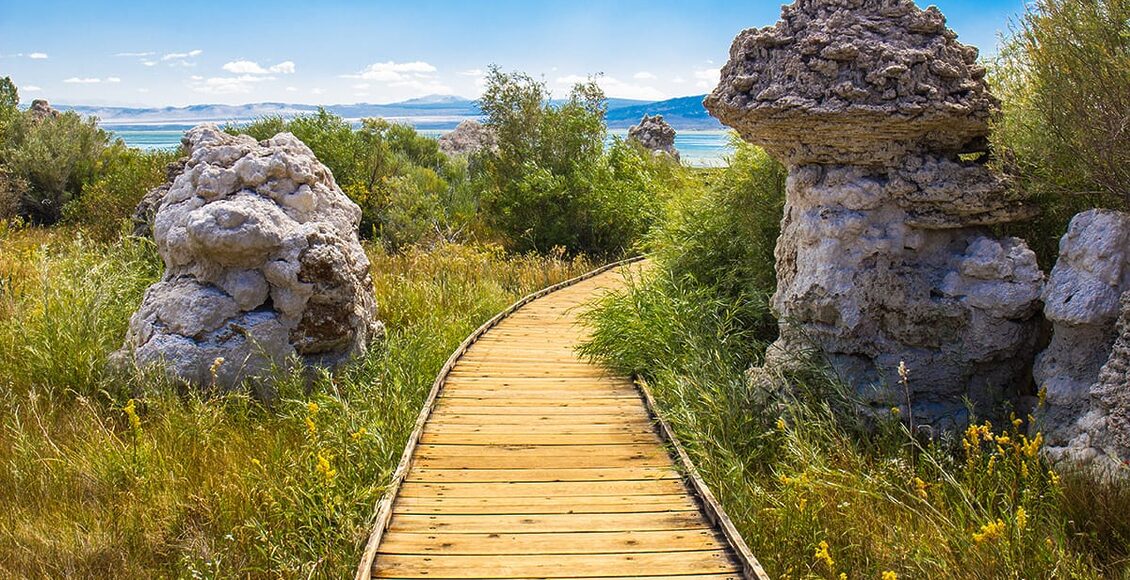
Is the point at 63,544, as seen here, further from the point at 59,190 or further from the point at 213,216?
the point at 59,190

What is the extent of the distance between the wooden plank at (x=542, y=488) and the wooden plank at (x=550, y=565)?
0.78m

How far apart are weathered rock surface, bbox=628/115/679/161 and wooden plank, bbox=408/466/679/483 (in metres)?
23.3

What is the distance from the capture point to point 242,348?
23.9 feet

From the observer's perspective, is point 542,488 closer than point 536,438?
Yes

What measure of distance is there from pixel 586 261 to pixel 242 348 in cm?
802

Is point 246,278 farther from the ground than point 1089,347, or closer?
closer

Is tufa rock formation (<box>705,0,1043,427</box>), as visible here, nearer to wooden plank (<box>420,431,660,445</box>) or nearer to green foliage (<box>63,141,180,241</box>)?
wooden plank (<box>420,431,660,445</box>)

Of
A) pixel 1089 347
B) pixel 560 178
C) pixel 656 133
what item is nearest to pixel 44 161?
pixel 560 178

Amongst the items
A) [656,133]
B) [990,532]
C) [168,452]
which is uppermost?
[656,133]

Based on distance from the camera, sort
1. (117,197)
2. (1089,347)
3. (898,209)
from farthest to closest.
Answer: (117,197) → (898,209) → (1089,347)

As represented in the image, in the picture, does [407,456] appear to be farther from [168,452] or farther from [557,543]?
[168,452]

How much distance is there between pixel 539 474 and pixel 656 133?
2416 cm

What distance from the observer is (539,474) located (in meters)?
5.35

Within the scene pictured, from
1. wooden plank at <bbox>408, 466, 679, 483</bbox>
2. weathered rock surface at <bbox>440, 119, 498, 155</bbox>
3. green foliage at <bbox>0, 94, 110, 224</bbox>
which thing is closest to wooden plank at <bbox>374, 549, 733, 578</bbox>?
wooden plank at <bbox>408, 466, 679, 483</bbox>
